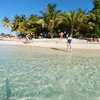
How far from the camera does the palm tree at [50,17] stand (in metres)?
34.5

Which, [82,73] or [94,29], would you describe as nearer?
[82,73]

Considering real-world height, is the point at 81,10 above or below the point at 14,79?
above

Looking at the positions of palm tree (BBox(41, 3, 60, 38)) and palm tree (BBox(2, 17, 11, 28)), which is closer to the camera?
palm tree (BBox(41, 3, 60, 38))

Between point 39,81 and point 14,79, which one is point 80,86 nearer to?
point 39,81

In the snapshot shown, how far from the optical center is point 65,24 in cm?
3419

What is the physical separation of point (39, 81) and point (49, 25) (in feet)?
89.7

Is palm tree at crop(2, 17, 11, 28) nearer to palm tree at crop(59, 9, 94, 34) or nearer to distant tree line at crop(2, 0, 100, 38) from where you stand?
distant tree line at crop(2, 0, 100, 38)

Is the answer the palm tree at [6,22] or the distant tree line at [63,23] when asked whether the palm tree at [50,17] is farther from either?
the palm tree at [6,22]

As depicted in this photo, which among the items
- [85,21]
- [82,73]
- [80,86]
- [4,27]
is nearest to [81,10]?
[85,21]

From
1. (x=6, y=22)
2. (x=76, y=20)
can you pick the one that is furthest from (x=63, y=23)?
(x=6, y=22)

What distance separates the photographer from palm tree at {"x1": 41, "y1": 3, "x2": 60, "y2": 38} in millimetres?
34487

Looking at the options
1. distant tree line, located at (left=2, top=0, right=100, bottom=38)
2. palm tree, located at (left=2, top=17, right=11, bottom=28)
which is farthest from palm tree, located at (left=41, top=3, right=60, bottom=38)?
palm tree, located at (left=2, top=17, right=11, bottom=28)

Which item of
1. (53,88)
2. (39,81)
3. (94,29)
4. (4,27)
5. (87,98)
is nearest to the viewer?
(87,98)

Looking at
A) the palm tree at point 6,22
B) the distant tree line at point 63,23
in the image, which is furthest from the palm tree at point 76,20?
the palm tree at point 6,22
